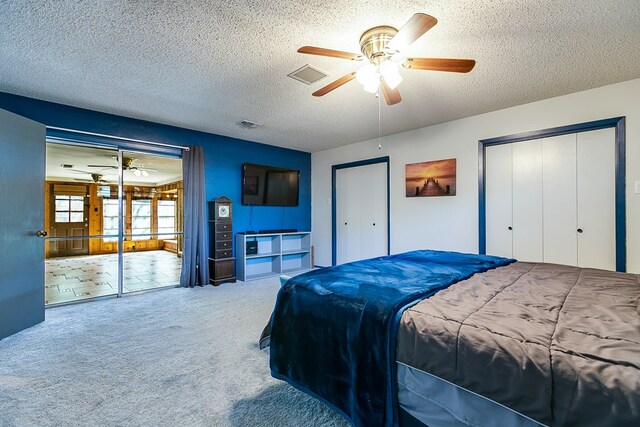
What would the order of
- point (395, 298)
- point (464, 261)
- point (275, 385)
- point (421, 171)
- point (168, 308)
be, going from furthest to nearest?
point (421, 171), point (168, 308), point (464, 261), point (275, 385), point (395, 298)

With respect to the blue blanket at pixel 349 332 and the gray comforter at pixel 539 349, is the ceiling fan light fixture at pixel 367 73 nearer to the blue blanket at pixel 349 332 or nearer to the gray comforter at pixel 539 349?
the blue blanket at pixel 349 332

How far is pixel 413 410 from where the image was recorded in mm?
1216

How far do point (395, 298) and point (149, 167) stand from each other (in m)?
7.15

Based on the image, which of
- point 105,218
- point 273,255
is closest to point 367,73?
point 273,255

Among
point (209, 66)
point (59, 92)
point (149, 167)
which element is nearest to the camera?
point (209, 66)

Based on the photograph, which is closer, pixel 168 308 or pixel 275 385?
pixel 275 385

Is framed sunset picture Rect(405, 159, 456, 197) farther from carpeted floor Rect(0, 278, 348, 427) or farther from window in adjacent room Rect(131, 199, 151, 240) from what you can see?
window in adjacent room Rect(131, 199, 151, 240)

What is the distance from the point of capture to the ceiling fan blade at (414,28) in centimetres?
157

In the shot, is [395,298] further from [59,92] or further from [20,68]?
[59,92]

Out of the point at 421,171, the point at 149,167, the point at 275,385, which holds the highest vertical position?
the point at 149,167

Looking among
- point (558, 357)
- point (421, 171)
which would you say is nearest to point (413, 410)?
point (558, 357)

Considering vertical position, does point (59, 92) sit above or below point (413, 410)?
above

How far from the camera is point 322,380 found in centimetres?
150

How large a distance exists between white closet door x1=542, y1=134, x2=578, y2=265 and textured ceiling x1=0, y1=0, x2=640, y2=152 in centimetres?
64
